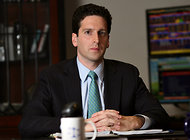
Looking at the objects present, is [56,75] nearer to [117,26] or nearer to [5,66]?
[5,66]

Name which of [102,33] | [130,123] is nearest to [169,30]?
[102,33]

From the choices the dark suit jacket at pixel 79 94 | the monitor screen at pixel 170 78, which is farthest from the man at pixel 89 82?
the monitor screen at pixel 170 78

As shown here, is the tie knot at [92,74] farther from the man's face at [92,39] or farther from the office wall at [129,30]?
the office wall at [129,30]

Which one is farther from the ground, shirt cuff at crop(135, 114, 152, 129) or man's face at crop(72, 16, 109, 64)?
man's face at crop(72, 16, 109, 64)

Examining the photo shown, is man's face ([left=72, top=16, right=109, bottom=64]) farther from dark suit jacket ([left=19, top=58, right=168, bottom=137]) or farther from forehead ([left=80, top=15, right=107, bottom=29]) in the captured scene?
dark suit jacket ([left=19, top=58, right=168, bottom=137])

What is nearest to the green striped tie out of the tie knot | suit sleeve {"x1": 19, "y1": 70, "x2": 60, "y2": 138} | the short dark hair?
the tie knot

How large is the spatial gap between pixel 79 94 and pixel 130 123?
0.38 meters

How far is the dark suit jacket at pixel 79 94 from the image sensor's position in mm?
1949

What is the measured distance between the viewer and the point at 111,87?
2098mm

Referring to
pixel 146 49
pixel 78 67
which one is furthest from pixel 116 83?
pixel 146 49

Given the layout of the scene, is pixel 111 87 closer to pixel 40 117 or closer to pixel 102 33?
pixel 102 33

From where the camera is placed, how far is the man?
1.99 m

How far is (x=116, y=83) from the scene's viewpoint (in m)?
2.12

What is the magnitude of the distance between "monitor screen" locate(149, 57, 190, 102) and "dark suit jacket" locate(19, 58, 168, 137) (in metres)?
1.39
